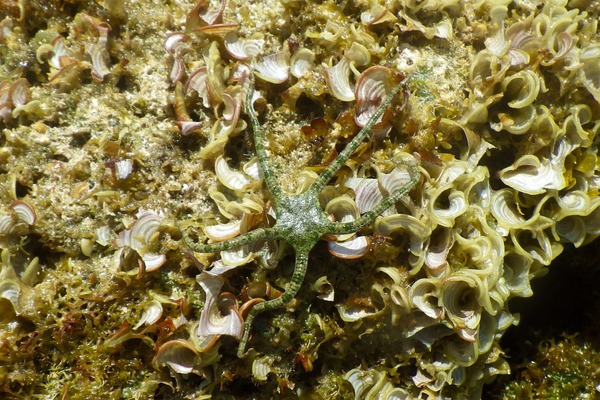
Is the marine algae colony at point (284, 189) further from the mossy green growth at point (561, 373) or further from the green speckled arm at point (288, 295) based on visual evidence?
the mossy green growth at point (561, 373)

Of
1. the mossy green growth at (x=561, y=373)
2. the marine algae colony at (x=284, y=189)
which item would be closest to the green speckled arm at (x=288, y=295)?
the marine algae colony at (x=284, y=189)

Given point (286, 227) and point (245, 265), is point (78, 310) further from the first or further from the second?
point (286, 227)

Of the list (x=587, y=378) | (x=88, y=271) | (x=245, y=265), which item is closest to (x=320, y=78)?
(x=245, y=265)

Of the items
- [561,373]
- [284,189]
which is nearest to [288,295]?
[284,189]

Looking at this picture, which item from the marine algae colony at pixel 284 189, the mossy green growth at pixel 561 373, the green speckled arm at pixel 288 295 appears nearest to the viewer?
the green speckled arm at pixel 288 295

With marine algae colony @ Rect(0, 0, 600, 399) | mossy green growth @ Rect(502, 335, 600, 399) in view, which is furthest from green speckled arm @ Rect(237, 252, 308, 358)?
mossy green growth @ Rect(502, 335, 600, 399)

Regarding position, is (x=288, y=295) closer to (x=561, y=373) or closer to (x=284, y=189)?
(x=284, y=189)

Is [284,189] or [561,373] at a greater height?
[284,189]

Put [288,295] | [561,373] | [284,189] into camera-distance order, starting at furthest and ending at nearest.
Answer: [561,373] → [284,189] → [288,295]
